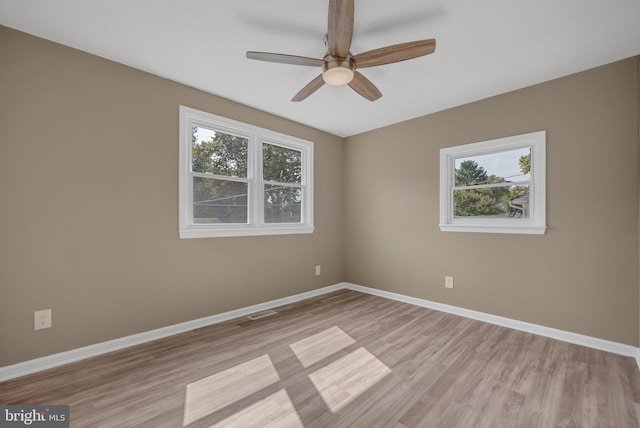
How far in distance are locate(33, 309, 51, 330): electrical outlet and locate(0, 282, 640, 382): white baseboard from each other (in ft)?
0.78

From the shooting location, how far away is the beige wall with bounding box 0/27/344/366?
206 centimetres

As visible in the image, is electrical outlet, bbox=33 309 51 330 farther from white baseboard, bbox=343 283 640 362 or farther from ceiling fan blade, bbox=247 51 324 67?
white baseboard, bbox=343 283 640 362

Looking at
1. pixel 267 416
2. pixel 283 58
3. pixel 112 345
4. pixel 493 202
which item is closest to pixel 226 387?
pixel 267 416

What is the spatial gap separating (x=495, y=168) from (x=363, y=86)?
6.34 feet

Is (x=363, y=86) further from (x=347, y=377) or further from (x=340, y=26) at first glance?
(x=347, y=377)

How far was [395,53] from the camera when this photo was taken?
1.90 metres

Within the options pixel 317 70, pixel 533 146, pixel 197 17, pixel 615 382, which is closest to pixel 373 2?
pixel 317 70

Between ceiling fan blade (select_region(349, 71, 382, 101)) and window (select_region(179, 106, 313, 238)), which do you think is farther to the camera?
window (select_region(179, 106, 313, 238))

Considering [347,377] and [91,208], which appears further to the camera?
[91,208]

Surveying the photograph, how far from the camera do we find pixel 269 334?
283cm

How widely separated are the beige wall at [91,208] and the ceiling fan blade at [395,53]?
1.86m

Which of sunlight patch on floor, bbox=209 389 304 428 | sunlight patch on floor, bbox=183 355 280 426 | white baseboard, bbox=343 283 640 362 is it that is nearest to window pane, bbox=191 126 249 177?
sunlight patch on floor, bbox=183 355 280 426

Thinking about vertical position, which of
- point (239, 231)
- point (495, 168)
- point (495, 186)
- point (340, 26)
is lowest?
point (239, 231)

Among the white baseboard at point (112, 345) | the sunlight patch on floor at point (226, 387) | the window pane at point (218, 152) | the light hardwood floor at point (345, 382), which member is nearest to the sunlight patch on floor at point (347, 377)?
the light hardwood floor at point (345, 382)
